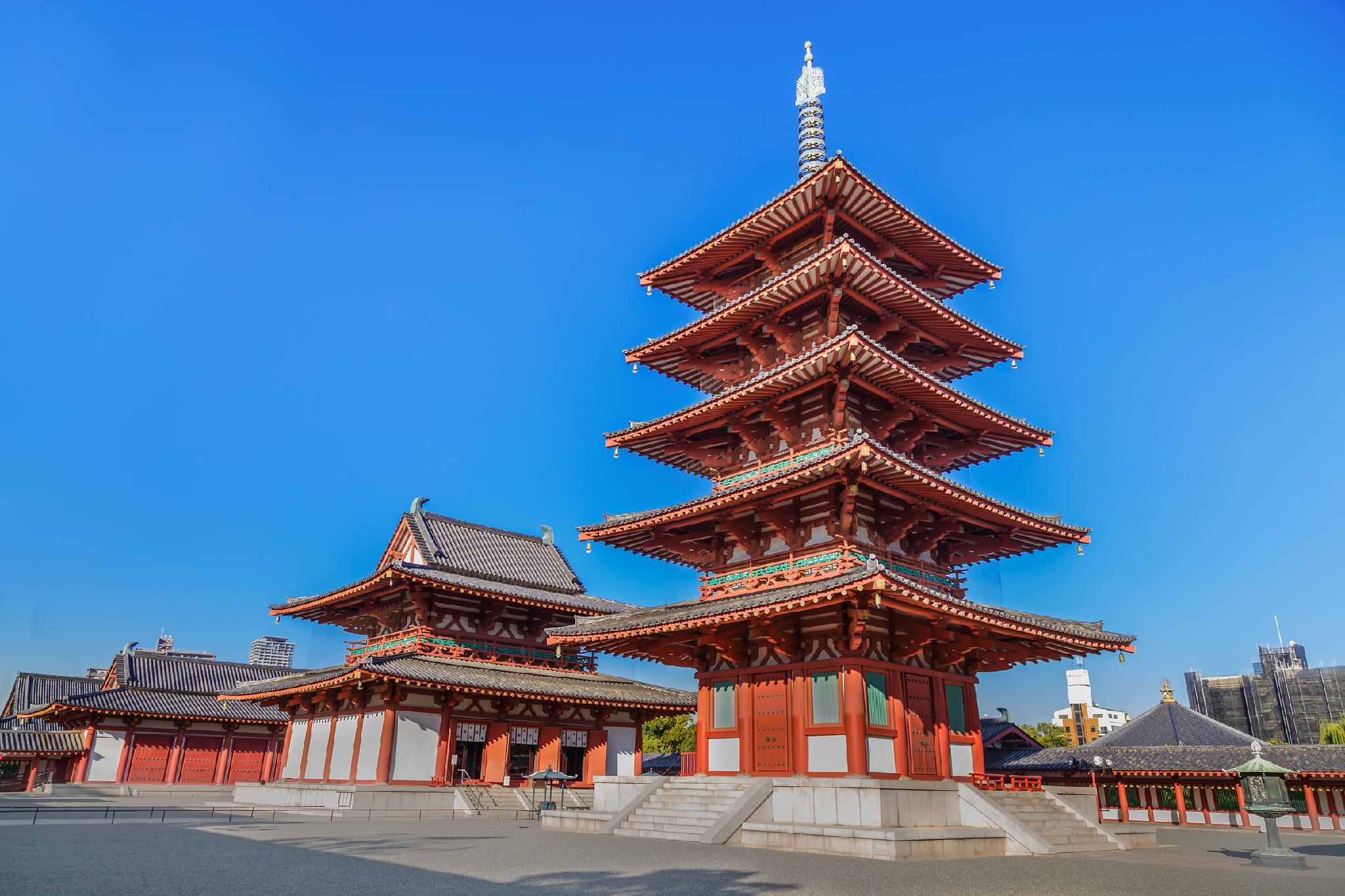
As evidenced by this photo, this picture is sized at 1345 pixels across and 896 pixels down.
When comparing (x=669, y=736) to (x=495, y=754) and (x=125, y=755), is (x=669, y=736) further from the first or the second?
(x=495, y=754)

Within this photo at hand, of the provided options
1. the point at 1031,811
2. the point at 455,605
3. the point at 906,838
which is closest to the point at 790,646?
the point at 906,838

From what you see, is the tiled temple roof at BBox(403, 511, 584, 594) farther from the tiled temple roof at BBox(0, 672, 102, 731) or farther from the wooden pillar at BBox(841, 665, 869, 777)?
the tiled temple roof at BBox(0, 672, 102, 731)

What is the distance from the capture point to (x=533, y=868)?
49.5ft

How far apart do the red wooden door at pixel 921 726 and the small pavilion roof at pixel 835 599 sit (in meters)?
2.74

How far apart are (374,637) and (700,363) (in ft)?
70.0

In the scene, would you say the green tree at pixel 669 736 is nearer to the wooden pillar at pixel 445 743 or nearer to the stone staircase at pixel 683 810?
the wooden pillar at pixel 445 743

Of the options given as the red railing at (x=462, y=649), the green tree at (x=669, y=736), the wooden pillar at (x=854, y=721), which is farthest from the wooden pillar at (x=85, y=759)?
the wooden pillar at (x=854, y=721)

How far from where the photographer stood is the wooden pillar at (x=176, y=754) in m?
50.2

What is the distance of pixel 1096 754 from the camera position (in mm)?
40094

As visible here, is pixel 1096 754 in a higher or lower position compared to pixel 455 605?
lower

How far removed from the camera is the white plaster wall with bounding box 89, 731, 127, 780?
48.4 meters

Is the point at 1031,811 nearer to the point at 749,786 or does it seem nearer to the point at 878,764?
the point at 878,764

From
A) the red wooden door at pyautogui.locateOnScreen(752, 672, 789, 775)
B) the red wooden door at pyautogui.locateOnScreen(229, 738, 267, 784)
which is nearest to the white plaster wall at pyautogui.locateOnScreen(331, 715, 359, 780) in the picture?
the red wooden door at pyautogui.locateOnScreen(752, 672, 789, 775)

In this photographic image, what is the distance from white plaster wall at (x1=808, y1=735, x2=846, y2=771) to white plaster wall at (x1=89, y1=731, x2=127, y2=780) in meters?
46.0
